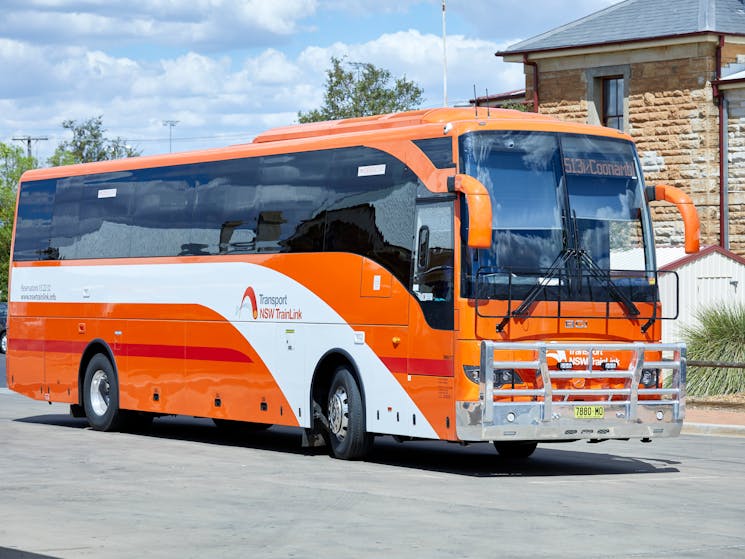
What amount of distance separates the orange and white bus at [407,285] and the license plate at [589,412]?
0.06ft

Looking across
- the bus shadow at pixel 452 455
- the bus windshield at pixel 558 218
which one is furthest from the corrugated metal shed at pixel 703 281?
the bus windshield at pixel 558 218

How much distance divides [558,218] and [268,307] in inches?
171

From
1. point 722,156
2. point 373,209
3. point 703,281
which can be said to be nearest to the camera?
point 373,209

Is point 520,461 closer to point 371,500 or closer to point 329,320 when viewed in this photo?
point 329,320

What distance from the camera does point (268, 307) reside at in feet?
61.8

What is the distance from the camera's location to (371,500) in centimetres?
1330

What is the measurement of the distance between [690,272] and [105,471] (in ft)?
61.8

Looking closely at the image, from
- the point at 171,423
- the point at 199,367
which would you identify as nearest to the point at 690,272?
the point at 171,423

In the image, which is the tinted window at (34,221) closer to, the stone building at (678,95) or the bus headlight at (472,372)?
the bus headlight at (472,372)

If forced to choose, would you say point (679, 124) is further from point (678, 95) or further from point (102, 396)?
point (102, 396)

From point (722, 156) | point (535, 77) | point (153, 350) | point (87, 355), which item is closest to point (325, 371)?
point (153, 350)

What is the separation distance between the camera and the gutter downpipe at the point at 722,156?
34.9 metres

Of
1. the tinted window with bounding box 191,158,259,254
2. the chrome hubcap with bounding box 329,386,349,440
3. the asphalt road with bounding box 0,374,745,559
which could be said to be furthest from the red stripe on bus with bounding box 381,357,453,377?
the tinted window with bounding box 191,158,259,254

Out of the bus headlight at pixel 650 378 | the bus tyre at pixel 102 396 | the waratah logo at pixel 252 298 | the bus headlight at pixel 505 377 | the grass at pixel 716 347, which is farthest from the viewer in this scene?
the grass at pixel 716 347
